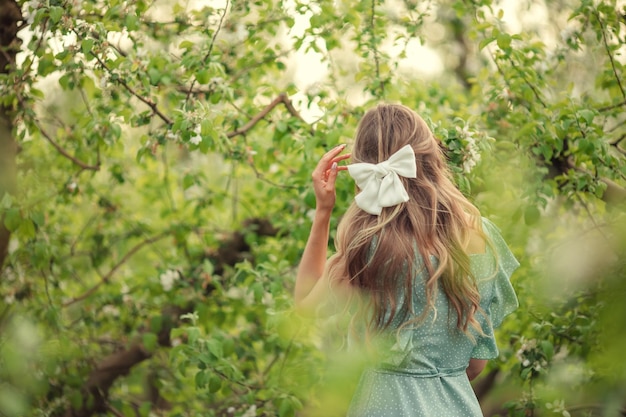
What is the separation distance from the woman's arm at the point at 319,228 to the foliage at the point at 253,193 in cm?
48

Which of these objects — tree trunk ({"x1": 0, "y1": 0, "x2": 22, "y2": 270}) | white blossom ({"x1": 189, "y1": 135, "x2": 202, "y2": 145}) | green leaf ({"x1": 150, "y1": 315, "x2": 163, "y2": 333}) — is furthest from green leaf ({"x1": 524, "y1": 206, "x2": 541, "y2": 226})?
tree trunk ({"x1": 0, "y1": 0, "x2": 22, "y2": 270})

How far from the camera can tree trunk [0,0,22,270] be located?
9.66 feet

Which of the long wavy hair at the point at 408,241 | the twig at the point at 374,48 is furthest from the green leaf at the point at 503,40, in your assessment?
the long wavy hair at the point at 408,241

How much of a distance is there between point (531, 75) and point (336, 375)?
202 cm

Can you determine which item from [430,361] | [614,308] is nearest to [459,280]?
[430,361]

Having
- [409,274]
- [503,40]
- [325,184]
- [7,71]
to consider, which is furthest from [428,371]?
[7,71]

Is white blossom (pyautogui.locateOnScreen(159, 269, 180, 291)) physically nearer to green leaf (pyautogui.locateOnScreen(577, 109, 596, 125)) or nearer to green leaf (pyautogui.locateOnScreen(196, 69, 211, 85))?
green leaf (pyautogui.locateOnScreen(196, 69, 211, 85))

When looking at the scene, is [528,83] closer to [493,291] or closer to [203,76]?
[493,291]

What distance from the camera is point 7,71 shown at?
3035mm

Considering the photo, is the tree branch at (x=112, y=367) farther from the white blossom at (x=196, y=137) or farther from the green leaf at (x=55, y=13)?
the green leaf at (x=55, y=13)

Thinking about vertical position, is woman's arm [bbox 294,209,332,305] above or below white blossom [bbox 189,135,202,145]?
below

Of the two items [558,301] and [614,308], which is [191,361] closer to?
[558,301]

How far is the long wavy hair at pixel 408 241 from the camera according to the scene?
1.82 metres

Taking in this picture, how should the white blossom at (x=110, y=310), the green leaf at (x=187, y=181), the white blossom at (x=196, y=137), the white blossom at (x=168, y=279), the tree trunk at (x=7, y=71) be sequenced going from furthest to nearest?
the white blossom at (x=110, y=310) < the white blossom at (x=168, y=279) < the green leaf at (x=187, y=181) < the tree trunk at (x=7, y=71) < the white blossom at (x=196, y=137)
